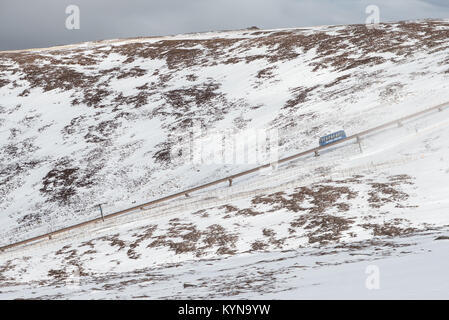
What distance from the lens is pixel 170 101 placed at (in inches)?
1964

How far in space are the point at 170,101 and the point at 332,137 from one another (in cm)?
2572

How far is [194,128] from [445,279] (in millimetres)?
37525

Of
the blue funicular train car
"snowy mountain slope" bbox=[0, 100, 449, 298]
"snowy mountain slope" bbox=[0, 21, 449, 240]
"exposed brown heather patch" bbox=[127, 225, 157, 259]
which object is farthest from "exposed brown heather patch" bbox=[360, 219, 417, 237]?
"snowy mountain slope" bbox=[0, 21, 449, 240]

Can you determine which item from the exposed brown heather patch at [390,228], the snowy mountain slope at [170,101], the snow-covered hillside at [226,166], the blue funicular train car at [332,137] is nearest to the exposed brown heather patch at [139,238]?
the snow-covered hillside at [226,166]

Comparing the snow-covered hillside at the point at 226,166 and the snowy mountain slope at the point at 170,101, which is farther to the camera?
the snowy mountain slope at the point at 170,101

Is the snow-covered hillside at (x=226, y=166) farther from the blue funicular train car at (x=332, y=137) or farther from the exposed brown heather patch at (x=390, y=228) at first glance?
the blue funicular train car at (x=332, y=137)

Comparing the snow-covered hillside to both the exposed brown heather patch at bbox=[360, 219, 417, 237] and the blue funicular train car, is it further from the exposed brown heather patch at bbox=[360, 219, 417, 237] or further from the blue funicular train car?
the blue funicular train car

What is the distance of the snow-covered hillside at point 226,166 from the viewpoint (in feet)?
41.7

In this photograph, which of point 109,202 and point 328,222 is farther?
point 109,202

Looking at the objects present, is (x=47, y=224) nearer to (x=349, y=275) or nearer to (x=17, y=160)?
(x=17, y=160)

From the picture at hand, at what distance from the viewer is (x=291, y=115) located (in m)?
39.2

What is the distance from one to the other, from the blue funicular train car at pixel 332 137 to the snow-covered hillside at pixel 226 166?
6.28 feet

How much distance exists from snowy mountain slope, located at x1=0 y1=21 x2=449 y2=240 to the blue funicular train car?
7.66ft
